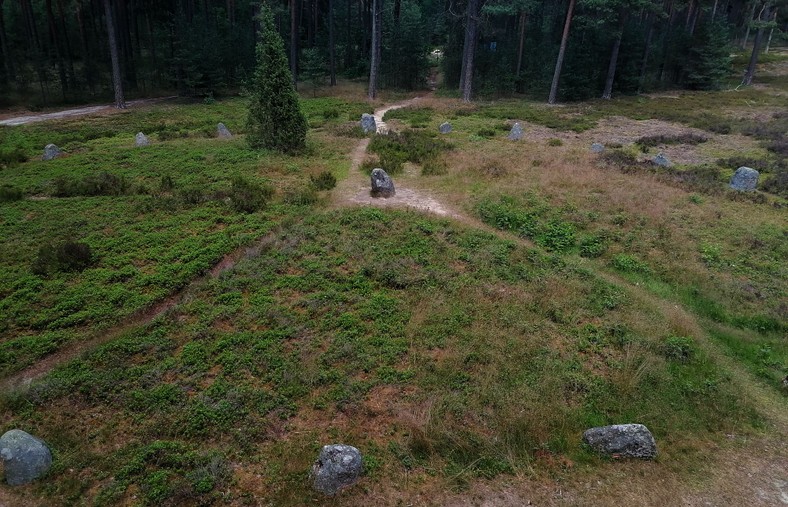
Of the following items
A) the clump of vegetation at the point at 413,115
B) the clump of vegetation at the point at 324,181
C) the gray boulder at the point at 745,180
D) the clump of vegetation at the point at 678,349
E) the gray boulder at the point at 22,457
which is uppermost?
the clump of vegetation at the point at 413,115

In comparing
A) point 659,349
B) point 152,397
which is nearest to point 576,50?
point 659,349

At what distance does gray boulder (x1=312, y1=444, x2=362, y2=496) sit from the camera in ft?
23.7

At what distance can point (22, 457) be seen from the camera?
7.24 m

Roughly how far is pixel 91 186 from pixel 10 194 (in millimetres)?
2403

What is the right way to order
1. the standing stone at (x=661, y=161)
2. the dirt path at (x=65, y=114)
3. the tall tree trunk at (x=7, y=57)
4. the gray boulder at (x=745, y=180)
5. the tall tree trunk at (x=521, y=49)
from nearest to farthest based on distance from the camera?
1. the gray boulder at (x=745, y=180)
2. the standing stone at (x=661, y=161)
3. the dirt path at (x=65, y=114)
4. the tall tree trunk at (x=7, y=57)
5. the tall tree trunk at (x=521, y=49)

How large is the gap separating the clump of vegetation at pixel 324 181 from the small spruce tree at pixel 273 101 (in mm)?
4066

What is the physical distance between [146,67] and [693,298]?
157 ft

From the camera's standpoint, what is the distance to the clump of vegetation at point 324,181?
692 inches

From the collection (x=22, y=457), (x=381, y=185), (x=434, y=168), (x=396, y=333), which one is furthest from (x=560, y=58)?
(x=22, y=457)

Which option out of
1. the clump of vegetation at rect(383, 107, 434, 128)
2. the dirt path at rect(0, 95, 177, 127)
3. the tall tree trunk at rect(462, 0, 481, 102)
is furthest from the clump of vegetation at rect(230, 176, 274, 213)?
the tall tree trunk at rect(462, 0, 481, 102)

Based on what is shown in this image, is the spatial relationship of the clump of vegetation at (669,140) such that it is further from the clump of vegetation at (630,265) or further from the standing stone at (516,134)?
the clump of vegetation at (630,265)

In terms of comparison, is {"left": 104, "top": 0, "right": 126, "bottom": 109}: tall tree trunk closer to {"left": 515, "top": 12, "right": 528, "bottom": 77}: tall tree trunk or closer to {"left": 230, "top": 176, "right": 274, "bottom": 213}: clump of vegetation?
{"left": 230, "top": 176, "right": 274, "bottom": 213}: clump of vegetation

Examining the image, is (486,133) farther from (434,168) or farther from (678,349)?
(678,349)

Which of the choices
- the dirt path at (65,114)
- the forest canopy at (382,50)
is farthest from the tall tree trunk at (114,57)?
the forest canopy at (382,50)
